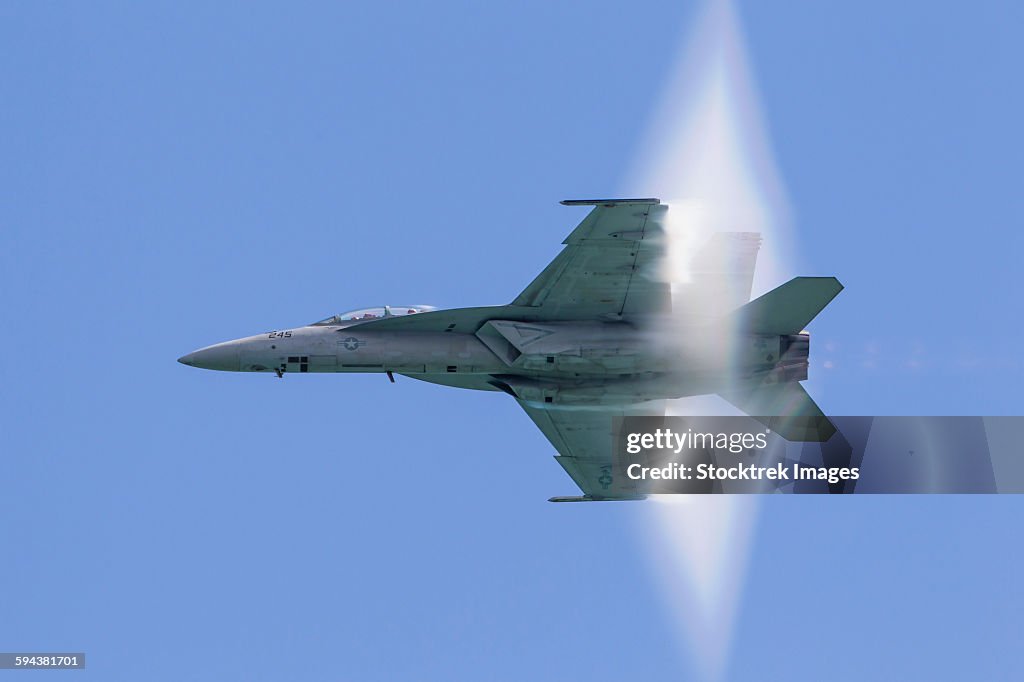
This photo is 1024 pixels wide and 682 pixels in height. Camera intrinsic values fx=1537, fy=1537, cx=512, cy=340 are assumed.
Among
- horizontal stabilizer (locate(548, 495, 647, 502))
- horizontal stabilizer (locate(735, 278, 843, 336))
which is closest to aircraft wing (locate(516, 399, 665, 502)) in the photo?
horizontal stabilizer (locate(548, 495, 647, 502))

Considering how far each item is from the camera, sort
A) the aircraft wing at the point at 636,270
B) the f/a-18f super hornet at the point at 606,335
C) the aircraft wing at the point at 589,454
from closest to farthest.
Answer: the aircraft wing at the point at 636,270 < the f/a-18f super hornet at the point at 606,335 < the aircraft wing at the point at 589,454

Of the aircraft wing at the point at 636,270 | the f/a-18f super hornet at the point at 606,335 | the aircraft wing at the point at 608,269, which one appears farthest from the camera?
the f/a-18f super hornet at the point at 606,335

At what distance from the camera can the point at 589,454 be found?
40969mm

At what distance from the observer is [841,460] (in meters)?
Answer: 37.2

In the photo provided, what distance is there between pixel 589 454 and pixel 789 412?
584 centimetres

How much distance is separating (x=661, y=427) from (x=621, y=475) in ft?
6.62

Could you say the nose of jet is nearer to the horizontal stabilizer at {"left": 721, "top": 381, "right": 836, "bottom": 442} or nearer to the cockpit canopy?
the cockpit canopy

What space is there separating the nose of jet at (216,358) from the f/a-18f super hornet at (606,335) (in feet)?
0.08

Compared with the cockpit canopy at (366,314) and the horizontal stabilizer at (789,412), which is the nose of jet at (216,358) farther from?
the horizontal stabilizer at (789,412)

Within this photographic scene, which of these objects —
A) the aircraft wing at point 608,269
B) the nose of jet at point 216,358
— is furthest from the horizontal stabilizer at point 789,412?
the nose of jet at point 216,358

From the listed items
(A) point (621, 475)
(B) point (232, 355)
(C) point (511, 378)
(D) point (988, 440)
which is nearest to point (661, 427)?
(A) point (621, 475)

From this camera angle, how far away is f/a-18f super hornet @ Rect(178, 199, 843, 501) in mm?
34781

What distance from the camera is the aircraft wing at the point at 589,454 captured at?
4022 centimetres

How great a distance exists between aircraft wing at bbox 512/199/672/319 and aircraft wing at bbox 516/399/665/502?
515 cm
